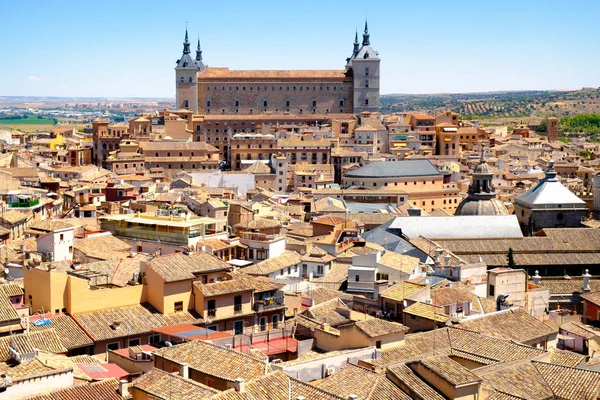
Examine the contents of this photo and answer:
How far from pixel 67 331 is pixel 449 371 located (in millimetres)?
7417

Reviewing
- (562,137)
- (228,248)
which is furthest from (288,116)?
(228,248)

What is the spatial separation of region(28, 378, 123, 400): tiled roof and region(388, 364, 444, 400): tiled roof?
414 cm

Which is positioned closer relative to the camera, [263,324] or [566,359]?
[566,359]

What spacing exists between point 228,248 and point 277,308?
24.4 feet

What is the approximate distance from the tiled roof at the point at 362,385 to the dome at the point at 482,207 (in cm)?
2356

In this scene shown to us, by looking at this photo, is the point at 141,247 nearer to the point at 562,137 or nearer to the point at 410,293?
the point at 410,293

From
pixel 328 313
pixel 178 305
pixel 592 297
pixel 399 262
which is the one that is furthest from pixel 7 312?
pixel 592 297

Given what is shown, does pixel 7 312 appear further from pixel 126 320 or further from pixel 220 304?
pixel 220 304

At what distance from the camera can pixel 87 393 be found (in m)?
12.8

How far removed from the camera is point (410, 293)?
20109 mm

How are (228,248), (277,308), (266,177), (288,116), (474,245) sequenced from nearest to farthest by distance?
(277,308) < (228,248) < (474,245) < (266,177) < (288,116)

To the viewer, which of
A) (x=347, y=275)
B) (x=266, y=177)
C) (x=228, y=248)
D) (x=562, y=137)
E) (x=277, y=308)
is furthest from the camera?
(x=562, y=137)

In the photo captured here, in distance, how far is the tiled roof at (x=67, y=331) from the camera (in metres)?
16.5

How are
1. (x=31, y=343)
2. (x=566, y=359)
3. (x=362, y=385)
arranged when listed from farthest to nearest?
(x=566, y=359)
(x=31, y=343)
(x=362, y=385)
